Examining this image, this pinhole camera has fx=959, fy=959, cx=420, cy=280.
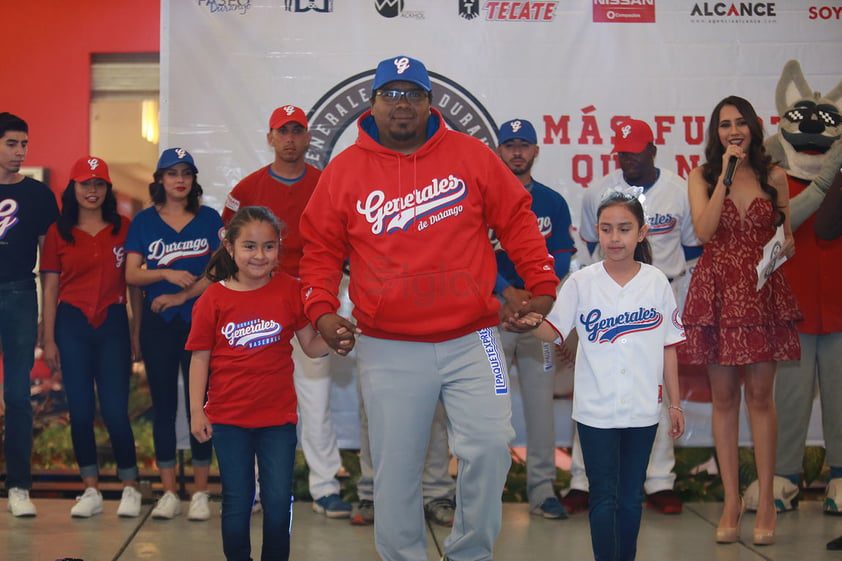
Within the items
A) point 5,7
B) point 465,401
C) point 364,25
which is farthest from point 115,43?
point 465,401

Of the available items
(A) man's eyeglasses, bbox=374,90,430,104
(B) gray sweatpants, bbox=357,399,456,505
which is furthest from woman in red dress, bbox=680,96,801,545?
(A) man's eyeglasses, bbox=374,90,430,104

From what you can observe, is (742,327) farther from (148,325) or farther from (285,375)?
(148,325)

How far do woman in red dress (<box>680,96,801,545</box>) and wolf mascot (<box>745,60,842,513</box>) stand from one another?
2.02 ft

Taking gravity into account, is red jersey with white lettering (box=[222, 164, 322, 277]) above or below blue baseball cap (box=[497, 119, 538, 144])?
below

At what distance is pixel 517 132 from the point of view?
498 centimetres

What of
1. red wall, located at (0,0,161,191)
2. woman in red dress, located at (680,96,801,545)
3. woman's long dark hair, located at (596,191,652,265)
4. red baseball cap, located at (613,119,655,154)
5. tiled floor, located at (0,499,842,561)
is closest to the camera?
woman's long dark hair, located at (596,191,652,265)

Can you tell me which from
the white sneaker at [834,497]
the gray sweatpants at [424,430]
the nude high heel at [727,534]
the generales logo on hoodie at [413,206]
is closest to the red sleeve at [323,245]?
the generales logo on hoodie at [413,206]

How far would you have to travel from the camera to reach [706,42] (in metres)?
5.70

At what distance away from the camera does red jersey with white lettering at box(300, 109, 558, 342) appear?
10.4ft

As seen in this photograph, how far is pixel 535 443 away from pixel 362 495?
951 mm

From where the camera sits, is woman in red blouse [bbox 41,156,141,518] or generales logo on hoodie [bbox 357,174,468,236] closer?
generales logo on hoodie [bbox 357,174,468,236]

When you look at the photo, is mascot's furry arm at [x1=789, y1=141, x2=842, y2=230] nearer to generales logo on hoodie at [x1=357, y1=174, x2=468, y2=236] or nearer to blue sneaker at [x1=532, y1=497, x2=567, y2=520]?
blue sneaker at [x1=532, y1=497, x2=567, y2=520]

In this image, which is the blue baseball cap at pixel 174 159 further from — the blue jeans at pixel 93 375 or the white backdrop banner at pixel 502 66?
the blue jeans at pixel 93 375

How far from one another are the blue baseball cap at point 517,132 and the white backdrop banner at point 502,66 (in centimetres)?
59
